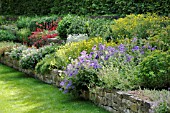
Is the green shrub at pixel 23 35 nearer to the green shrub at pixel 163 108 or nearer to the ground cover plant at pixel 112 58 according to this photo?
the ground cover plant at pixel 112 58

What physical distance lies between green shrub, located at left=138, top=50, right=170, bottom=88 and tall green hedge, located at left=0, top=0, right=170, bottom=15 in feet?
19.8

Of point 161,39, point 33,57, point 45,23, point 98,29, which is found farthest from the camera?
point 45,23

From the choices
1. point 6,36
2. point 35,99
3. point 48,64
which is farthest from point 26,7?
point 35,99

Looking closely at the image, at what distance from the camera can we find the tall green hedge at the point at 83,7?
40.8ft

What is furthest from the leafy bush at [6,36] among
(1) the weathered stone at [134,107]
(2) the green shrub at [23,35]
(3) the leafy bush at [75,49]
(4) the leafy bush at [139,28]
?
(1) the weathered stone at [134,107]

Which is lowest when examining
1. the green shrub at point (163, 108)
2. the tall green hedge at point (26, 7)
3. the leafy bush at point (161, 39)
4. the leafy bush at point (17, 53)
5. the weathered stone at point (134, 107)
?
the weathered stone at point (134, 107)

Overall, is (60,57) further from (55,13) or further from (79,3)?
(55,13)

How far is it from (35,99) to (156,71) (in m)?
2.90

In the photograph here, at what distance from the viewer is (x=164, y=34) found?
816 centimetres

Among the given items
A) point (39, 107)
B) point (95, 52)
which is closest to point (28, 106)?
point (39, 107)

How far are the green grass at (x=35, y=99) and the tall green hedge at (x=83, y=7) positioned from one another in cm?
506

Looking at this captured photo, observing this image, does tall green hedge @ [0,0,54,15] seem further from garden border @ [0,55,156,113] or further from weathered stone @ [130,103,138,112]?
weathered stone @ [130,103,138,112]

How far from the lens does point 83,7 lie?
16.1 m

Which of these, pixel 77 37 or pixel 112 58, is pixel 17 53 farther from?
pixel 112 58
